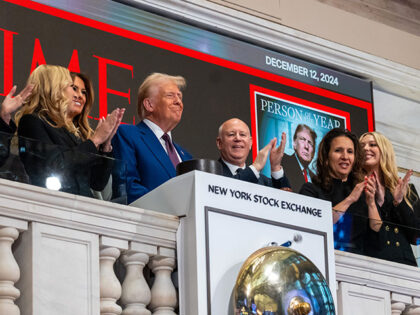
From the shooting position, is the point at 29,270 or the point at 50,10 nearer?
the point at 29,270

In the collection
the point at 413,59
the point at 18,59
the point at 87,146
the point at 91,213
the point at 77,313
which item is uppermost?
the point at 413,59

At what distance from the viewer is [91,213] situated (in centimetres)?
288

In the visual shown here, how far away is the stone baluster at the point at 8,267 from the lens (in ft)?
8.59

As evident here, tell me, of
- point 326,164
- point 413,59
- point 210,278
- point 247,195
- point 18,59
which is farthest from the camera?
point 413,59

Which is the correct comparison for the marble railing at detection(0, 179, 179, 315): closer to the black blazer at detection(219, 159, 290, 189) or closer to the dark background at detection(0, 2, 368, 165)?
the black blazer at detection(219, 159, 290, 189)

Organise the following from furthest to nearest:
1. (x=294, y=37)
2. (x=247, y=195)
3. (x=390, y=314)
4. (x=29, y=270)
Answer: (x=294, y=37), (x=390, y=314), (x=247, y=195), (x=29, y=270)

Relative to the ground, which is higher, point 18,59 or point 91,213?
point 18,59

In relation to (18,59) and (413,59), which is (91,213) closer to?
(18,59)

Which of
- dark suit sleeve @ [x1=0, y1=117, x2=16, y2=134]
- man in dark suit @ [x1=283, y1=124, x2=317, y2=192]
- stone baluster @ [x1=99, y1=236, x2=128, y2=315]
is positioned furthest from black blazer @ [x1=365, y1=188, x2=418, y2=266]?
man in dark suit @ [x1=283, y1=124, x2=317, y2=192]

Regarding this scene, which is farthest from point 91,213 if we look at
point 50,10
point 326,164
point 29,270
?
point 50,10

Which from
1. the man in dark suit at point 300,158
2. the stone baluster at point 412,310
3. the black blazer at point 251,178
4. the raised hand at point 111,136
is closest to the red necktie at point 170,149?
the black blazer at point 251,178

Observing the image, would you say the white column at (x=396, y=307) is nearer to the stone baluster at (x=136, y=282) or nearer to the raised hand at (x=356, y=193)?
the raised hand at (x=356, y=193)

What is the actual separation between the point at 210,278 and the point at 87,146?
62 cm

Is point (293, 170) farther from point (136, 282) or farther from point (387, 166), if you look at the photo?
point (136, 282)
